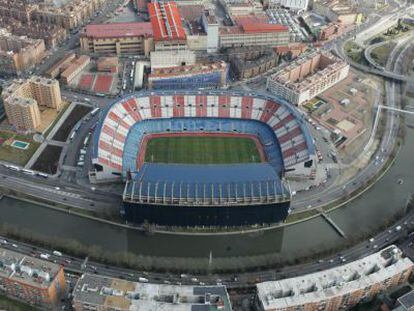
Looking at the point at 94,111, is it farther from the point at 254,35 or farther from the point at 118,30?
the point at 254,35

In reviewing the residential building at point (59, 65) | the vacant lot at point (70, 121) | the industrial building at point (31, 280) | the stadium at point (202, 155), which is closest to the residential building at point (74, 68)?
the residential building at point (59, 65)

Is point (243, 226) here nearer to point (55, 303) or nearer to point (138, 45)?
point (55, 303)

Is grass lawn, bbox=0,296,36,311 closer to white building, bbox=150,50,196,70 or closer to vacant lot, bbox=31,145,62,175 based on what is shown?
vacant lot, bbox=31,145,62,175

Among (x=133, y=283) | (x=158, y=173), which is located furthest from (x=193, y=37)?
(x=133, y=283)

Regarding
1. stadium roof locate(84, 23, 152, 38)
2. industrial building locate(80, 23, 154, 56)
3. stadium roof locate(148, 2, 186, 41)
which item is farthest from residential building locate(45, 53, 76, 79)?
stadium roof locate(148, 2, 186, 41)

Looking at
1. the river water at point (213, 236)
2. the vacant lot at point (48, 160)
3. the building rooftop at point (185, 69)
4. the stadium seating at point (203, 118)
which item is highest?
the building rooftop at point (185, 69)

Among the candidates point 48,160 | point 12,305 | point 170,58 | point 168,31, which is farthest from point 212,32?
point 12,305

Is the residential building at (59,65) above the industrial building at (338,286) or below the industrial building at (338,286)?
above

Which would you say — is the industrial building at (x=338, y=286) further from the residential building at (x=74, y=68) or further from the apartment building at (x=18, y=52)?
the apartment building at (x=18, y=52)
